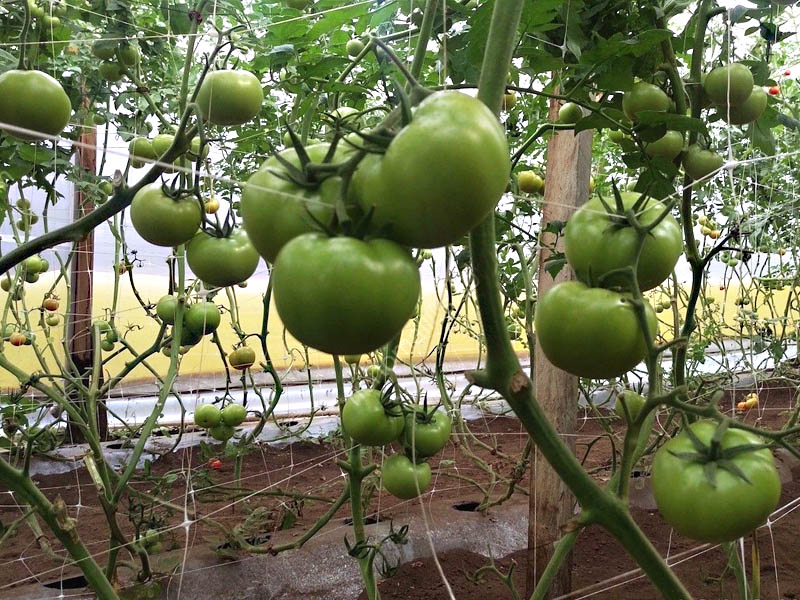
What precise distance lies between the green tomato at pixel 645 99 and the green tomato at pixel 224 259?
19.2 inches

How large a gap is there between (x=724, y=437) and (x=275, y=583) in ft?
4.44

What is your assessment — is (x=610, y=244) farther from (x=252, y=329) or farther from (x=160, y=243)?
(x=252, y=329)

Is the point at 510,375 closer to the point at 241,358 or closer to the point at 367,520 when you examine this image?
the point at 241,358

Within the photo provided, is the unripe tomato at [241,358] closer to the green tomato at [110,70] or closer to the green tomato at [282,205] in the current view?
the green tomato at [110,70]

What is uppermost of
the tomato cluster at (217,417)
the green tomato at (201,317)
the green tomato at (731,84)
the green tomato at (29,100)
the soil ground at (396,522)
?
the green tomato at (731,84)

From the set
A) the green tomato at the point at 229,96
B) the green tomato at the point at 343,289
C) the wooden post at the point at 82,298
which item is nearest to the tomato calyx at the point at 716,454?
the green tomato at the point at 343,289

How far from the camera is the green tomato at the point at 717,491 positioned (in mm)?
491

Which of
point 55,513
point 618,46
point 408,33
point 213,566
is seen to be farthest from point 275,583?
point 618,46

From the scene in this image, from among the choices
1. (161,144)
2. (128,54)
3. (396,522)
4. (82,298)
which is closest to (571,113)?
(161,144)

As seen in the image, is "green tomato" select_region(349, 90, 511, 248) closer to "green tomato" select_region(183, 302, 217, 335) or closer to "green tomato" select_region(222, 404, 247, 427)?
"green tomato" select_region(183, 302, 217, 335)

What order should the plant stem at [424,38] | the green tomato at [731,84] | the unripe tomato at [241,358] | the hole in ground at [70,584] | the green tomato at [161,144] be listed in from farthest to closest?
the unripe tomato at [241,358] < the hole in ground at [70,584] < the green tomato at [161,144] < the green tomato at [731,84] < the plant stem at [424,38]

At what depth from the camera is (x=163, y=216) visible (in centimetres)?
65

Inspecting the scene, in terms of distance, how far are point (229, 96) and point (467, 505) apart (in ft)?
5.70

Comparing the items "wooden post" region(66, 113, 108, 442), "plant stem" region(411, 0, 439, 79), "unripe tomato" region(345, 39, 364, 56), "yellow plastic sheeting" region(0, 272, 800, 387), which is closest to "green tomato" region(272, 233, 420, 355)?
"plant stem" region(411, 0, 439, 79)
